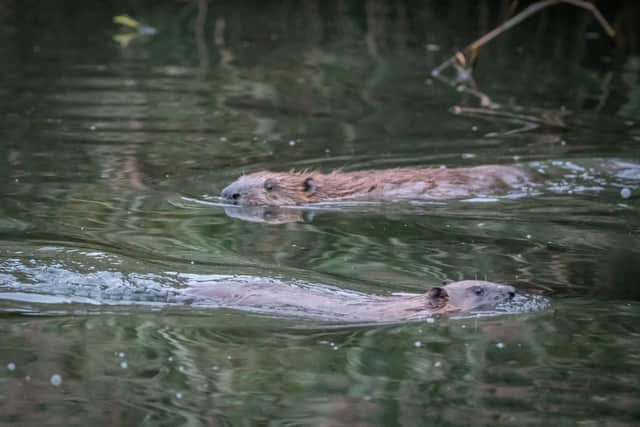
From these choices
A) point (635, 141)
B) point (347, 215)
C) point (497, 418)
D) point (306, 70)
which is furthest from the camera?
point (306, 70)

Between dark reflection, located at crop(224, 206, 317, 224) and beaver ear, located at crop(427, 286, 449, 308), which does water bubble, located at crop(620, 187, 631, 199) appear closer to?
dark reflection, located at crop(224, 206, 317, 224)

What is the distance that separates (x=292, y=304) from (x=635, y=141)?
488 cm

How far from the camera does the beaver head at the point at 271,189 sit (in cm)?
743

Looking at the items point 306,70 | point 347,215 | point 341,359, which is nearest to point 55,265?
point 341,359

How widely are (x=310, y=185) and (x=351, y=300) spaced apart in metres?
2.35

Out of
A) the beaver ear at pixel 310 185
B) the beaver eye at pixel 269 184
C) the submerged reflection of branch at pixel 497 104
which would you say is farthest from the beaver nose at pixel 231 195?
the submerged reflection of branch at pixel 497 104

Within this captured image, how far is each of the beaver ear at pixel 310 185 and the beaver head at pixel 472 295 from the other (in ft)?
7.88

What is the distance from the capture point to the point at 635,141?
30.6 ft

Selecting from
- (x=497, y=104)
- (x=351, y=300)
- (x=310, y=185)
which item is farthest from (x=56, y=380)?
(x=497, y=104)

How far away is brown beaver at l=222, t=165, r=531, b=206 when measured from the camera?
7.48m

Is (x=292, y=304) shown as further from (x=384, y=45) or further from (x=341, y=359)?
(x=384, y=45)

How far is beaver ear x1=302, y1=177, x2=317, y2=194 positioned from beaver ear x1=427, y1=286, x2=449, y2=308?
252 cm

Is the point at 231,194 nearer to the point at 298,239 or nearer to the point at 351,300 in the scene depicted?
the point at 298,239

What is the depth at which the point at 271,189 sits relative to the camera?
7.53 meters
